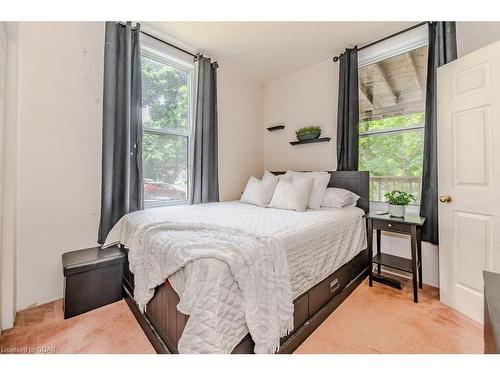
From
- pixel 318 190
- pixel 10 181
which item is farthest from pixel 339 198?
pixel 10 181

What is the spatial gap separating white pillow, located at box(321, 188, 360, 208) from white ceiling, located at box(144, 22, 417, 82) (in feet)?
5.69

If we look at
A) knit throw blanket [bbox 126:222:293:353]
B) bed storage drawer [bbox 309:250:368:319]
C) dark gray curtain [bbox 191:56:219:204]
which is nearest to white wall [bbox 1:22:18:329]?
knit throw blanket [bbox 126:222:293:353]

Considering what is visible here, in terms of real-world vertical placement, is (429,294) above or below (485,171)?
below

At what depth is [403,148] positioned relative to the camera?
254cm

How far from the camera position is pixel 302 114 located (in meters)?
3.32

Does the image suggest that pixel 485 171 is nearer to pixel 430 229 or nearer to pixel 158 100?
pixel 430 229

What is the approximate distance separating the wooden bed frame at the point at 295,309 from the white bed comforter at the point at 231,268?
2.7 inches

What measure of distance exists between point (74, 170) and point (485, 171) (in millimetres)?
3330

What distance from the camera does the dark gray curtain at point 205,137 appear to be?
280cm

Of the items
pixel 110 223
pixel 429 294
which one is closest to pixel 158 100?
pixel 110 223

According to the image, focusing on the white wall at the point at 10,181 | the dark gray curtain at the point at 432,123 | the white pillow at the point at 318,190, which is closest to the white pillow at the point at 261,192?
the white pillow at the point at 318,190

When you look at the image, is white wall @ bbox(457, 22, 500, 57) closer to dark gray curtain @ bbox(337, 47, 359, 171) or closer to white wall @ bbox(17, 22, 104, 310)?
dark gray curtain @ bbox(337, 47, 359, 171)

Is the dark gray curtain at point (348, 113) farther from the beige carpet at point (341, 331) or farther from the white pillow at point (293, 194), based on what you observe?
the beige carpet at point (341, 331)

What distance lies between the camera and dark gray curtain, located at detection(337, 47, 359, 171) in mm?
2680
